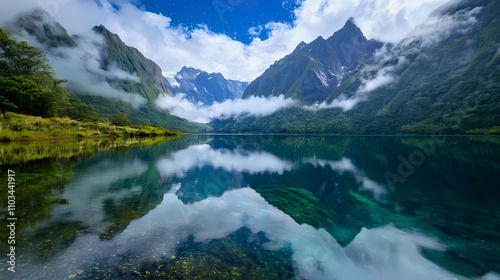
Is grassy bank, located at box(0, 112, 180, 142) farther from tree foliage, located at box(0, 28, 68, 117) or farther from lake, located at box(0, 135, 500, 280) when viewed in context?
lake, located at box(0, 135, 500, 280)

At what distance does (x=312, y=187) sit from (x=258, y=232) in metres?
10.6

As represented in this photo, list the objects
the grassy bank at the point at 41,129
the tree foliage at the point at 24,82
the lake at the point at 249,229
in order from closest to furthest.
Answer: the lake at the point at 249,229 < the grassy bank at the point at 41,129 < the tree foliage at the point at 24,82

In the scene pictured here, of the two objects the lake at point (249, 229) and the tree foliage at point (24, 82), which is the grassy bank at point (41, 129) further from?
the lake at point (249, 229)

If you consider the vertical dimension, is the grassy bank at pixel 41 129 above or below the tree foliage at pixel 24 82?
below

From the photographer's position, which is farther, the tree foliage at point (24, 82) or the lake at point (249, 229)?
the tree foliage at point (24, 82)

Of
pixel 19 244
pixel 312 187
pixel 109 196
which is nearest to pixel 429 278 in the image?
pixel 312 187

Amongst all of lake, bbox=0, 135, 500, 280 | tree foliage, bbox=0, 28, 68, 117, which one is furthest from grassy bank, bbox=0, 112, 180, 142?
lake, bbox=0, 135, 500, 280

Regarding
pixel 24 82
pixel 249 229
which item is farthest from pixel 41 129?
pixel 249 229

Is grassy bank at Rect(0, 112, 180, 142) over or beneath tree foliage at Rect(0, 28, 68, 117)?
beneath

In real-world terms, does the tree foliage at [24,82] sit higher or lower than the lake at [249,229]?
higher

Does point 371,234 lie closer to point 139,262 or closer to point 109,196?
point 139,262

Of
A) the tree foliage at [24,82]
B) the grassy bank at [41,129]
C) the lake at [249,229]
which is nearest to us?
the lake at [249,229]

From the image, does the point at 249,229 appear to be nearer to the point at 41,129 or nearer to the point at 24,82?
the point at 41,129

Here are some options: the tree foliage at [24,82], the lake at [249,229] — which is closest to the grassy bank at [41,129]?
the tree foliage at [24,82]
